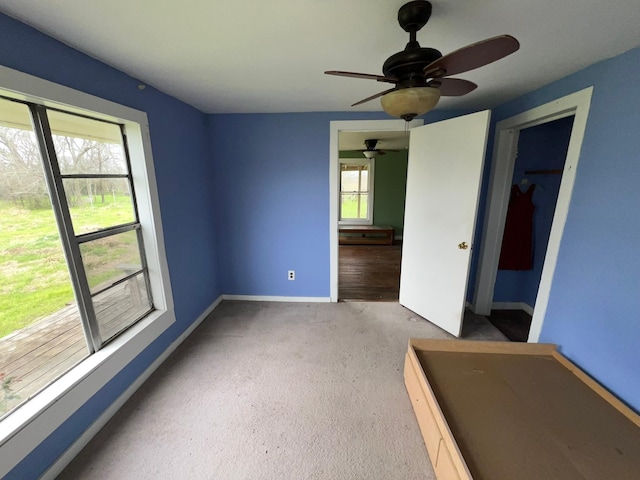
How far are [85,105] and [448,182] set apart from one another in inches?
103

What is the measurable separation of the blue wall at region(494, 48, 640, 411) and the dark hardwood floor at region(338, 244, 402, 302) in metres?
1.72

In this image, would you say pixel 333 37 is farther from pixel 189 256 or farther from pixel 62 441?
pixel 62 441

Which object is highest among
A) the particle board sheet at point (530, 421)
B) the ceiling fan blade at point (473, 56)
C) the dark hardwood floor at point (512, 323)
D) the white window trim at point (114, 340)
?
the ceiling fan blade at point (473, 56)

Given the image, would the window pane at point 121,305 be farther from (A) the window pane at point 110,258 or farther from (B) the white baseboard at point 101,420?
(B) the white baseboard at point 101,420

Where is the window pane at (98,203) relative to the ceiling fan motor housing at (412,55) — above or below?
below

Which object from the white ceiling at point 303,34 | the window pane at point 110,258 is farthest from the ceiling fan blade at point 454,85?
the window pane at point 110,258

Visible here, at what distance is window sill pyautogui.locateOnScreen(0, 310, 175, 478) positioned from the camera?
3.50 feet

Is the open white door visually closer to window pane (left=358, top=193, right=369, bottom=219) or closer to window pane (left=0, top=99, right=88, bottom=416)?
window pane (left=0, top=99, right=88, bottom=416)

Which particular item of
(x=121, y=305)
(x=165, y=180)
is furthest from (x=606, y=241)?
(x=121, y=305)

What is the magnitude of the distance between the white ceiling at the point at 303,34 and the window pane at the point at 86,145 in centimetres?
30

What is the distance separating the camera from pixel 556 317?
1.70 meters

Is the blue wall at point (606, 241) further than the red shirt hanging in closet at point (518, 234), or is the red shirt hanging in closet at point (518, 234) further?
A: the red shirt hanging in closet at point (518, 234)

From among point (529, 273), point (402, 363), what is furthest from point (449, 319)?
point (529, 273)

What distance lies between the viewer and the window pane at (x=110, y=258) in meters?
1.51
